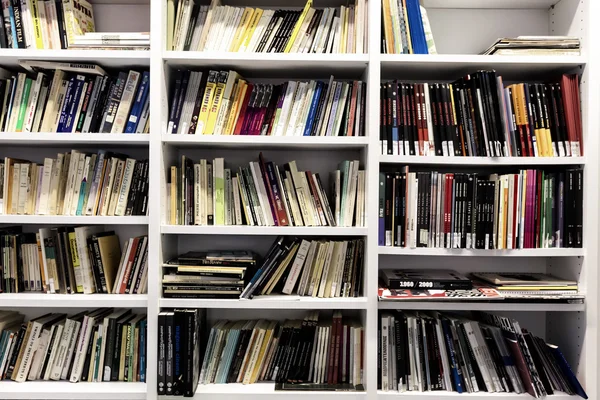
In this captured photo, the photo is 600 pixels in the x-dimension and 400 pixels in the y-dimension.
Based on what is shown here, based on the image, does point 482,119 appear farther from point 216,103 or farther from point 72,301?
point 72,301

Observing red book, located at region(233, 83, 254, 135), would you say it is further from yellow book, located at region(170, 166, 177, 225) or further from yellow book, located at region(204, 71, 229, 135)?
yellow book, located at region(170, 166, 177, 225)

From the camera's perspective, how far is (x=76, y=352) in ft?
5.83

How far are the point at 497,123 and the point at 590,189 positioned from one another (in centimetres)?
40

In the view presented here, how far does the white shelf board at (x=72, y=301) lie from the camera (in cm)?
169

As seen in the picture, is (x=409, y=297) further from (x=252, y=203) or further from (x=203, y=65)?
(x=203, y=65)

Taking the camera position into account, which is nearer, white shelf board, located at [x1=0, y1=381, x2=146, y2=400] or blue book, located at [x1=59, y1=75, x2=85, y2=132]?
white shelf board, located at [x1=0, y1=381, x2=146, y2=400]

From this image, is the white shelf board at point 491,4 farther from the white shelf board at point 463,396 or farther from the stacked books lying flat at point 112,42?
the white shelf board at point 463,396

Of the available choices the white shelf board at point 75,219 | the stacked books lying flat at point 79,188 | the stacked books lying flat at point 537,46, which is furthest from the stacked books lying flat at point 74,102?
the stacked books lying flat at point 537,46

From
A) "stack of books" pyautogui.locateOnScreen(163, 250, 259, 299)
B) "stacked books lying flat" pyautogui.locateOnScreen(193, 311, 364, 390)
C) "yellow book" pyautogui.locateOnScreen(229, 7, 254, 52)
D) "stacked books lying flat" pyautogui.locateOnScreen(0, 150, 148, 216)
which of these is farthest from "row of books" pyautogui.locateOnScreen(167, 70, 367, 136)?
"stacked books lying flat" pyautogui.locateOnScreen(193, 311, 364, 390)

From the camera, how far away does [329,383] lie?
5.69 feet

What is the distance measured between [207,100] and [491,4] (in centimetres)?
123

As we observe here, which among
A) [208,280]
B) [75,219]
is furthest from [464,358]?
[75,219]

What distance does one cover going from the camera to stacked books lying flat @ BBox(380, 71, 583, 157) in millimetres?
1715

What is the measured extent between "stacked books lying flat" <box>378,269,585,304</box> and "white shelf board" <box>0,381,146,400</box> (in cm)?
96
